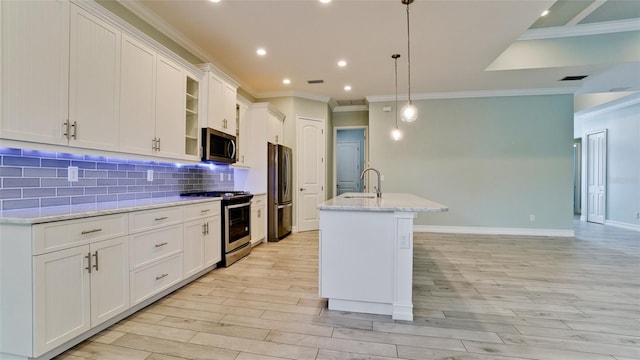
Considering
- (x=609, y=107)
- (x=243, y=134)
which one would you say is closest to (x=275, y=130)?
(x=243, y=134)

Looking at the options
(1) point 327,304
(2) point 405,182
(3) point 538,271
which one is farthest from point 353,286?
(2) point 405,182

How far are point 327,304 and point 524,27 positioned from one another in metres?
3.70

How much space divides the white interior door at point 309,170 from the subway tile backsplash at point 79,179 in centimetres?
248

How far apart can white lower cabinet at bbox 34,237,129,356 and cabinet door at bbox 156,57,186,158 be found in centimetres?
116

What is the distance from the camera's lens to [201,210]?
2.93m

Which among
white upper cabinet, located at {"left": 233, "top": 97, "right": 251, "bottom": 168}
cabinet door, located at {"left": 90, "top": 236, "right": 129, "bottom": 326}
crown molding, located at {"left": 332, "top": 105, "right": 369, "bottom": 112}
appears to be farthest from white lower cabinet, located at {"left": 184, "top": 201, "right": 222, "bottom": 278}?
crown molding, located at {"left": 332, "top": 105, "right": 369, "bottom": 112}

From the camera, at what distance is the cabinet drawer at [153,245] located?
2.11 m

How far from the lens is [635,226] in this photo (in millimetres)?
5695

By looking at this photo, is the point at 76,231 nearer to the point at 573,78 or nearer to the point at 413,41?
the point at 413,41

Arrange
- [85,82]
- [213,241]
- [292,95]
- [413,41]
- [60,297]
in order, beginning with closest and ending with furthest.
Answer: [60,297] → [85,82] → [213,241] → [413,41] → [292,95]

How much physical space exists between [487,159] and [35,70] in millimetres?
6292

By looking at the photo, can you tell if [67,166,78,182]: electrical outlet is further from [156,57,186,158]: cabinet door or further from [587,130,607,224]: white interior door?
[587,130,607,224]: white interior door

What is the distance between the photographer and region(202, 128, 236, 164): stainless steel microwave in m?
3.37

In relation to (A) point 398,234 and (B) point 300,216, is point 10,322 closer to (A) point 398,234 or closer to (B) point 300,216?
(A) point 398,234
